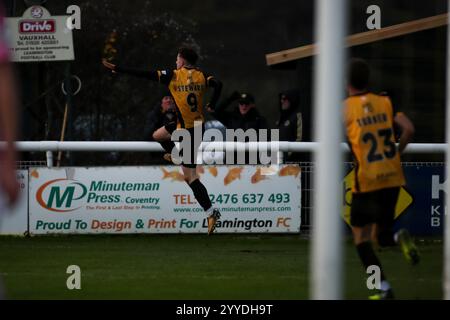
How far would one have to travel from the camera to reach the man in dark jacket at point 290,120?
49.2 ft

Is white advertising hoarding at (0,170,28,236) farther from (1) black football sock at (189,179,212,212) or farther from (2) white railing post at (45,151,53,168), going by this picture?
(1) black football sock at (189,179,212,212)

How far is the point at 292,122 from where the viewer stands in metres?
15.1

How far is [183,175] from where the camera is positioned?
14.1 metres

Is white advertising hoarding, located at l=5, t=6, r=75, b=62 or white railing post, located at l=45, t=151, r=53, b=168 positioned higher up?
white advertising hoarding, located at l=5, t=6, r=75, b=62

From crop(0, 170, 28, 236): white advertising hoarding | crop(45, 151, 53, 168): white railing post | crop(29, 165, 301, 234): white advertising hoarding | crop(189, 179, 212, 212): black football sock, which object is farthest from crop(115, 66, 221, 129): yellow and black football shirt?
crop(0, 170, 28, 236): white advertising hoarding

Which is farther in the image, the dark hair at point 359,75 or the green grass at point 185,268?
the green grass at point 185,268

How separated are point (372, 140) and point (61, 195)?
6.50 metres

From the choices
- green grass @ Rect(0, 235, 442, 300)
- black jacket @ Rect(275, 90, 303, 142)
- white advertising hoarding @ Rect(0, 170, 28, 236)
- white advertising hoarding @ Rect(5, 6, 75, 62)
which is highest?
white advertising hoarding @ Rect(5, 6, 75, 62)

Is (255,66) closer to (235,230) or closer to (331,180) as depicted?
(235,230)

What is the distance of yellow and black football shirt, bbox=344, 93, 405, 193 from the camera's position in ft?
28.5

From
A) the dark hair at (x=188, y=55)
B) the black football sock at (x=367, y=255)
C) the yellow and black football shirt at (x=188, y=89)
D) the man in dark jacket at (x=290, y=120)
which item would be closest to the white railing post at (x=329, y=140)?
the black football sock at (x=367, y=255)

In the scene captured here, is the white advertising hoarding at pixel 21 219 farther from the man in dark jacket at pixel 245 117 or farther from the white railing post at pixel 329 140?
the white railing post at pixel 329 140

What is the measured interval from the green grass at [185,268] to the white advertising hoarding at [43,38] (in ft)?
11.4
